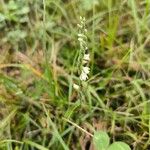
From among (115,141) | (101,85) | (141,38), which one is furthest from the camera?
(141,38)

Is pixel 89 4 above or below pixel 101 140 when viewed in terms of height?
above

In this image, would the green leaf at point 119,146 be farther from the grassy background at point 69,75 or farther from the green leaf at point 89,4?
the green leaf at point 89,4

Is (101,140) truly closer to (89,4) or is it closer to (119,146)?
(119,146)

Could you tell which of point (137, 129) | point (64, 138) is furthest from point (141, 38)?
point (64, 138)

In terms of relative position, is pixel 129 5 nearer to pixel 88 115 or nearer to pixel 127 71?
pixel 127 71

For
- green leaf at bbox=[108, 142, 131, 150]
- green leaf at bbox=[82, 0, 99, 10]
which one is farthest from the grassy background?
green leaf at bbox=[108, 142, 131, 150]

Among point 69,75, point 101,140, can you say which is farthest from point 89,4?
point 101,140

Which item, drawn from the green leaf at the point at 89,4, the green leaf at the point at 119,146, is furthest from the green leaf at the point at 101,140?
the green leaf at the point at 89,4

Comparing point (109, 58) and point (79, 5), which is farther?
point (79, 5)
